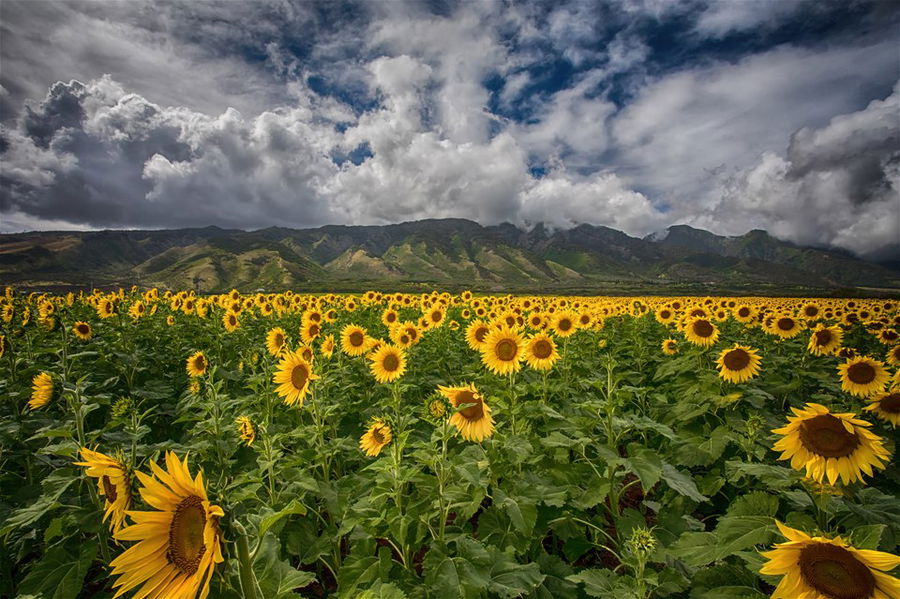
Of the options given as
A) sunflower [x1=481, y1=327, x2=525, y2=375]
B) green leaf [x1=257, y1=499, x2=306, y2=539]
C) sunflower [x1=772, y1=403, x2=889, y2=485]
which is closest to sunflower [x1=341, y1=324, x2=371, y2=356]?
sunflower [x1=481, y1=327, x2=525, y2=375]

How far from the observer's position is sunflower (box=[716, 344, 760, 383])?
6.01 m

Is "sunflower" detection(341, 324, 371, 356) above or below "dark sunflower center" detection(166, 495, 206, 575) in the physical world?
below

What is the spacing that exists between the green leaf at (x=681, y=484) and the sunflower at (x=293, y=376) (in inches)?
188

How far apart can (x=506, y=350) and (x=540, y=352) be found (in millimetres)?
696

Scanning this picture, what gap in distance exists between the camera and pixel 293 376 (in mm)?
6176

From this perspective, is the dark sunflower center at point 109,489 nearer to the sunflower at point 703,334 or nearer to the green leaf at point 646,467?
the green leaf at point 646,467

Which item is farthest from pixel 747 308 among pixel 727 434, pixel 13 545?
pixel 13 545

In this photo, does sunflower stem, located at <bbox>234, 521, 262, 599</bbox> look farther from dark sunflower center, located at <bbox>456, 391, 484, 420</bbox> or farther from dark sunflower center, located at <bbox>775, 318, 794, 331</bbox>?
dark sunflower center, located at <bbox>775, 318, 794, 331</bbox>

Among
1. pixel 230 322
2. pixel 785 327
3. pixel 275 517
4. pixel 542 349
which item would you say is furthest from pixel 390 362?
pixel 785 327

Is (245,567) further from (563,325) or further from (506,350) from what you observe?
(563,325)

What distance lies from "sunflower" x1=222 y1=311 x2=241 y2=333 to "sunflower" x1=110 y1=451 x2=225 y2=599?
35.8 feet

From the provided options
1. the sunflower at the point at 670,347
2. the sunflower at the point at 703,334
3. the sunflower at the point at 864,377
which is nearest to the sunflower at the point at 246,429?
the sunflower at the point at 703,334

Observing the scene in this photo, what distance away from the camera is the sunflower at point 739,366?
237 inches

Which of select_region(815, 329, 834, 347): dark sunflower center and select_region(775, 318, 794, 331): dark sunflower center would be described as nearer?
select_region(815, 329, 834, 347): dark sunflower center
